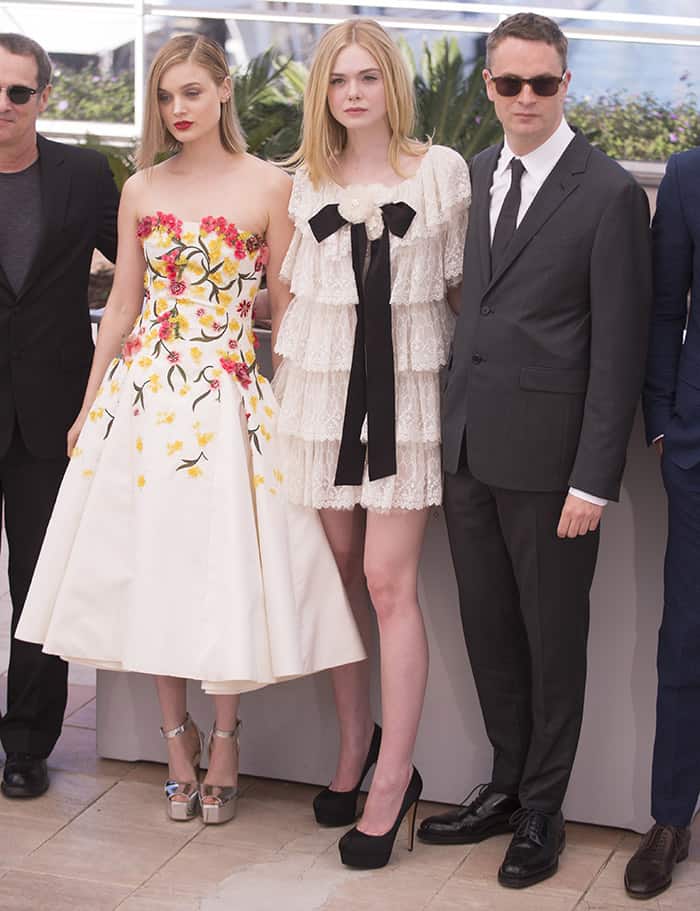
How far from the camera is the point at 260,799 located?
3.15 meters

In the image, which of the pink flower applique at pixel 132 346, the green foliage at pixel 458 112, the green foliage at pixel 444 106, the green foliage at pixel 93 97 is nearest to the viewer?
the pink flower applique at pixel 132 346

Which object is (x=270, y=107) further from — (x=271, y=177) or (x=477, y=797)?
(x=477, y=797)

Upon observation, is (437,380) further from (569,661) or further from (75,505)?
(75,505)

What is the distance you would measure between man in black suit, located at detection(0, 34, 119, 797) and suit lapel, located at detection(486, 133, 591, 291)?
104cm

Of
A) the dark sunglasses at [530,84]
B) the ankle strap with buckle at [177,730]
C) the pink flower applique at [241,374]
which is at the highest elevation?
the dark sunglasses at [530,84]

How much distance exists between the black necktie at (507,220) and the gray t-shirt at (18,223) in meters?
1.05

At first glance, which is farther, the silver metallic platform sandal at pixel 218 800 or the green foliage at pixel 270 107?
the green foliage at pixel 270 107

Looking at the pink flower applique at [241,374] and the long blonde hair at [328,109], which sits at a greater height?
the long blonde hair at [328,109]

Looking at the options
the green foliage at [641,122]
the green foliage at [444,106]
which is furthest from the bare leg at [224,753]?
the green foliage at [641,122]

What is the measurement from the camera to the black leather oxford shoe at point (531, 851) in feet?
8.94

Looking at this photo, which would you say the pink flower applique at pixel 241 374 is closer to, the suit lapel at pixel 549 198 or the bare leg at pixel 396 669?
the bare leg at pixel 396 669

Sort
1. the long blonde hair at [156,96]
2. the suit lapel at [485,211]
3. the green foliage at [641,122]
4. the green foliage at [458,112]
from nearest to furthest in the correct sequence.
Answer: the suit lapel at [485,211] < the long blonde hair at [156,96] < the green foliage at [458,112] < the green foliage at [641,122]

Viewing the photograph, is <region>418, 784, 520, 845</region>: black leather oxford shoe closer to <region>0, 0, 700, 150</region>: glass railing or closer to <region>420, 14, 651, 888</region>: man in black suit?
<region>420, 14, 651, 888</region>: man in black suit

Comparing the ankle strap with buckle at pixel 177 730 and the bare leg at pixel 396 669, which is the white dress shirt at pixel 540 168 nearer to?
the bare leg at pixel 396 669
